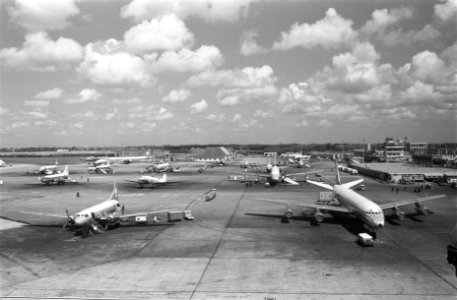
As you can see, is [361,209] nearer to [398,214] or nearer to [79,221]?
[398,214]

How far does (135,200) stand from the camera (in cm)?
8419

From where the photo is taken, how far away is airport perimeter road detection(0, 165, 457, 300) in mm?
31516


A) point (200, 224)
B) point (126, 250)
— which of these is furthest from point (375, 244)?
point (126, 250)

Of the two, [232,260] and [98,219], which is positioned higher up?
[98,219]

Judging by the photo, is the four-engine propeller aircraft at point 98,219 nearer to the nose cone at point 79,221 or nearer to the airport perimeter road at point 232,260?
the nose cone at point 79,221

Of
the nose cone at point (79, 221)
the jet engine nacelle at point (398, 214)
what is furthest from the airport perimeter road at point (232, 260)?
the nose cone at point (79, 221)

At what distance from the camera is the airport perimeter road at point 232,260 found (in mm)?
31516

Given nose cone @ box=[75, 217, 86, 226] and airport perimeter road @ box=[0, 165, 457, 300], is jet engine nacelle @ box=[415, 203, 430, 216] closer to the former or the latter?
airport perimeter road @ box=[0, 165, 457, 300]

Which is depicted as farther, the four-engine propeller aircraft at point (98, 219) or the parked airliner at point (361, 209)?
the four-engine propeller aircraft at point (98, 219)

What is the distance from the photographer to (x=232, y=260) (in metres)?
39.8

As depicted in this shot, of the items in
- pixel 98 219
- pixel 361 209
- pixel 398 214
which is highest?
pixel 361 209

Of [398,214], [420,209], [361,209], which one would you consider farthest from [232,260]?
[420,209]

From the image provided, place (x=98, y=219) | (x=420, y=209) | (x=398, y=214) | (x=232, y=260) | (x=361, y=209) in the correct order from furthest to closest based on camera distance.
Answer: (x=420, y=209)
(x=398, y=214)
(x=98, y=219)
(x=361, y=209)
(x=232, y=260)

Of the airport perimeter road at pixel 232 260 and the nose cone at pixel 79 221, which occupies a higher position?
the nose cone at pixel 79 221
